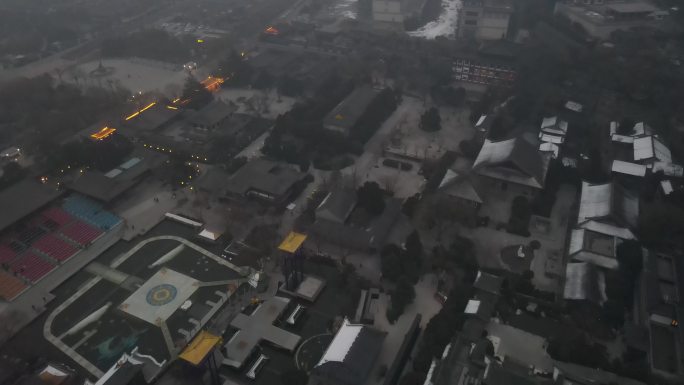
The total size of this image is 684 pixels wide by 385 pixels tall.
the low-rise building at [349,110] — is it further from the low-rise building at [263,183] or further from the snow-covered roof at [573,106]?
the snow-covered roof at [573,106]

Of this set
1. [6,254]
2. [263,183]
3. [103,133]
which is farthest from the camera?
[103,133]

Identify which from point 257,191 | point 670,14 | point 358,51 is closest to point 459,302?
point 257,191

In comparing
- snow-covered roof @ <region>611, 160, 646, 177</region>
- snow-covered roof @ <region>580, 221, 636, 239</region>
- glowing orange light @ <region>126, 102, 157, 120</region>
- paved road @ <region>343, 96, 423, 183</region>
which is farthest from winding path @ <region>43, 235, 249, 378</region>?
snow-covered roof @ <region>611, 160, 646, 177</region>

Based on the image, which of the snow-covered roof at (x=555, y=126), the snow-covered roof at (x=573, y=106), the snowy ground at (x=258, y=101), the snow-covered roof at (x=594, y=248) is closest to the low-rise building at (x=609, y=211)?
the snow-covered roof at (x=594, y=248)

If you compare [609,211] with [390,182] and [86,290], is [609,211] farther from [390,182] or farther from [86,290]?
[86,290]

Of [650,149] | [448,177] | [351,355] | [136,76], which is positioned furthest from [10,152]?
[650,149]

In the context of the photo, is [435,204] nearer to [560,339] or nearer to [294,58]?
[560,339]
